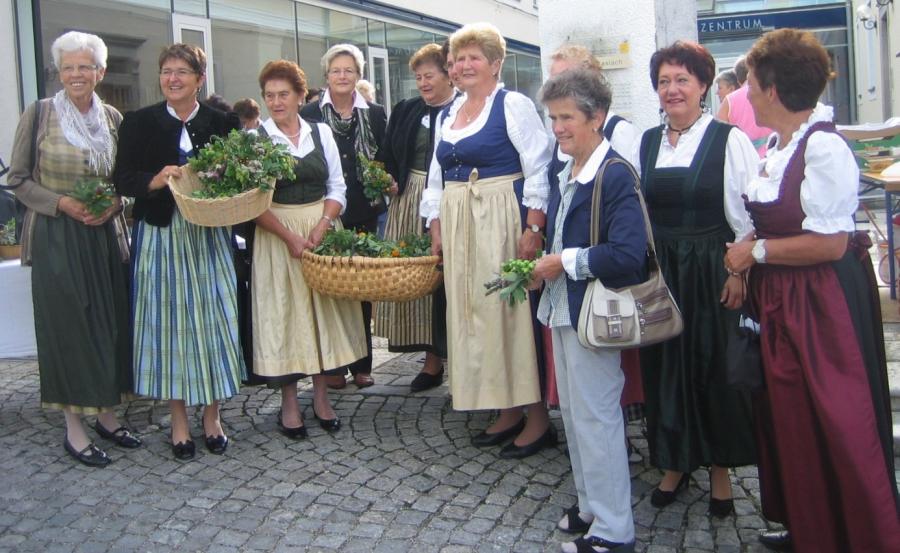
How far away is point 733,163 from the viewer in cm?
367

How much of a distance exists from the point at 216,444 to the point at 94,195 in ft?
4.67

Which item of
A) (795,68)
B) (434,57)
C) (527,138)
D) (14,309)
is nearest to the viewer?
(795,68)

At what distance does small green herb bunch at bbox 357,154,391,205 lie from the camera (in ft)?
18.9

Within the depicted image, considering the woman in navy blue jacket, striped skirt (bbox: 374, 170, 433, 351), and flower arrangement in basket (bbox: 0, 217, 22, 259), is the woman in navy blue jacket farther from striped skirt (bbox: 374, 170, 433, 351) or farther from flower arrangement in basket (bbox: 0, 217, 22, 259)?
flower arrangement in basket (bbox: 0, 217, 22, 259)

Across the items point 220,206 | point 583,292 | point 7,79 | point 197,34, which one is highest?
point 197,34

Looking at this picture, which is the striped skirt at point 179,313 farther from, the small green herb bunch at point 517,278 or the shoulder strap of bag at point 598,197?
the shoulder strap of bag at point 598,197

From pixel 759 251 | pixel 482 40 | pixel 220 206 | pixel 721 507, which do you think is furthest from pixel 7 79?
pixel 759 251

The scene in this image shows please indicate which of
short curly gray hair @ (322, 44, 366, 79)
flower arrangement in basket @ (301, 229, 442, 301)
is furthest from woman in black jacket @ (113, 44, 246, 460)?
short curly gray hair @ (322, 44, 366, 79)

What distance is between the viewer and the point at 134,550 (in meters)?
3.86

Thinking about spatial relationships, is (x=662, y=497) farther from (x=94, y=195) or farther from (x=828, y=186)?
(x=94, y=195)

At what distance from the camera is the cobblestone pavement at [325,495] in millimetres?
3883

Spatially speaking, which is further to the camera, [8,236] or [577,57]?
[8,236]

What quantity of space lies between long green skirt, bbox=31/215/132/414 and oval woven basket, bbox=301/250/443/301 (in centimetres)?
118

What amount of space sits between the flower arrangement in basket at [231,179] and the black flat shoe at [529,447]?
1.71 metres
